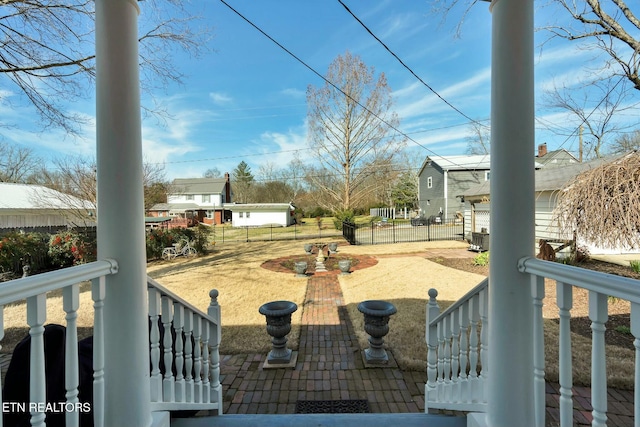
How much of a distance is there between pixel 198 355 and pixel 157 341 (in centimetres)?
55

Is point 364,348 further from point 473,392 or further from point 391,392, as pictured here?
point 473,392

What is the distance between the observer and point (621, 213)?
169 inches

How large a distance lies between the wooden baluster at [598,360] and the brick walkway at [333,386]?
155 centimetres

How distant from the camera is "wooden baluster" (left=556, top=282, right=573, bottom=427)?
1.19 metres

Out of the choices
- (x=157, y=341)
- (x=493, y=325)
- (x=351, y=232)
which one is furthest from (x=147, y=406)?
(x=351, y=232)

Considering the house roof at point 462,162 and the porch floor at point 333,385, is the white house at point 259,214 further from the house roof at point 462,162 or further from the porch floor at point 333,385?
the porch floor at point 333,385

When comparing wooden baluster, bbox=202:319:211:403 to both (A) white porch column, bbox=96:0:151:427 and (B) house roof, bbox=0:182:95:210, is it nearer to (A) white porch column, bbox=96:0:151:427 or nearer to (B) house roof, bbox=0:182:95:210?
(A) white porch column, bbox=96:0:151:427

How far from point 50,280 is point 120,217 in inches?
15.8

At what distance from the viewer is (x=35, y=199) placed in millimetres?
13773

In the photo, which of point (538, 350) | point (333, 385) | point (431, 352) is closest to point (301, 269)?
point (333, 385)

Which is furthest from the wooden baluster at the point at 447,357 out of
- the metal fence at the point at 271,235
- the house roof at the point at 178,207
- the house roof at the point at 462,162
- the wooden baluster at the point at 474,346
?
the house roof at the point at 178,207

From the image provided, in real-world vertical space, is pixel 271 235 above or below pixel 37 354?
below

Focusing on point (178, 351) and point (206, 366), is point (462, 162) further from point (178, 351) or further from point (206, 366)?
point (178, 351)

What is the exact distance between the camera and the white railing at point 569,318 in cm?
92
